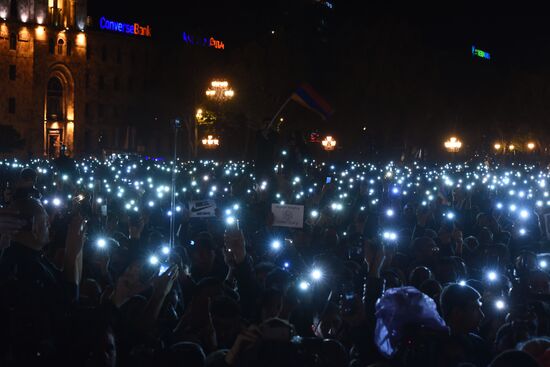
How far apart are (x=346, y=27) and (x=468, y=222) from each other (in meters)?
32.1

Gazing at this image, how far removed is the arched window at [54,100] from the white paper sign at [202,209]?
60.5m

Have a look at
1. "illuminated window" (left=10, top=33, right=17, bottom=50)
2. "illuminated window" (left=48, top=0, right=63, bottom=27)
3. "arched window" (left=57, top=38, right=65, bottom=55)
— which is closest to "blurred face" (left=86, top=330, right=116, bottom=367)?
"illuminated window" (left=10, top=33, right=17, bottom=50)

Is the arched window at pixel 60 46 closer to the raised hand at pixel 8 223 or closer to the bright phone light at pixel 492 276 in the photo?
the bright phone light at pixel 492 276

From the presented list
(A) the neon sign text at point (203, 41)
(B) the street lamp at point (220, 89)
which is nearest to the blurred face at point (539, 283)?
(B) the street lamp at point (220, 89)

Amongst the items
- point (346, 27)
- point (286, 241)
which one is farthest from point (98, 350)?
point (346, 27)

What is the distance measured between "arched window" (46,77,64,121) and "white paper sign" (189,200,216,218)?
6051cm

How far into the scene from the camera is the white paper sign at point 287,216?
1094 cm

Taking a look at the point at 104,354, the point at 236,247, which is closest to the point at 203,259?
the point at 236,247

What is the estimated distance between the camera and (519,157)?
61594mm

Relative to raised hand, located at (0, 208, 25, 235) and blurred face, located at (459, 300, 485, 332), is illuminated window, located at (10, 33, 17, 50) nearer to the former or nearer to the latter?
raised hand, located at (0, 208, 25, 235)

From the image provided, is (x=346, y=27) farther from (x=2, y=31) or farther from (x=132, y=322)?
(x=132, y=322)

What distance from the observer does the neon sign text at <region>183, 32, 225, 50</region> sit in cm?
7275

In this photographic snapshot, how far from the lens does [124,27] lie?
2835 inches

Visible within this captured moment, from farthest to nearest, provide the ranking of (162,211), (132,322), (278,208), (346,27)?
1. (346,27)
2. (162,211)
3. (278,208)
4. (132,322)
